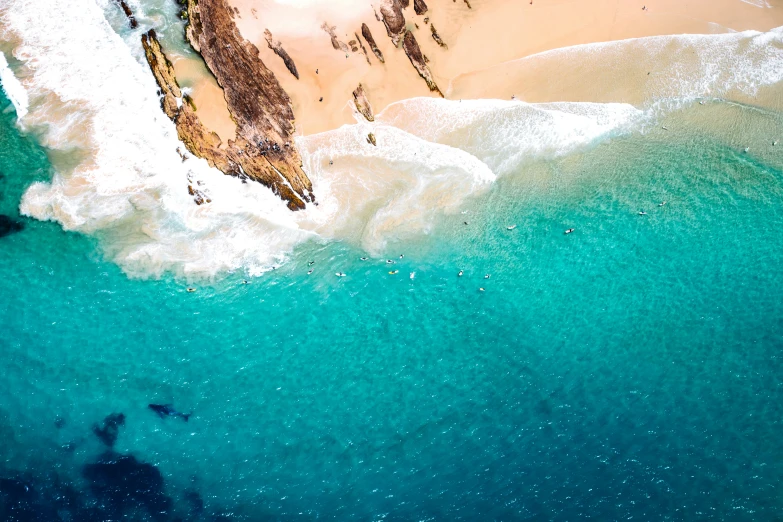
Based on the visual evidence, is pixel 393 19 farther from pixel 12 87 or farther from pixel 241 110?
pixel 12 87

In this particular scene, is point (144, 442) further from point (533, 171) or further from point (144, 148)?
point (533, 171)

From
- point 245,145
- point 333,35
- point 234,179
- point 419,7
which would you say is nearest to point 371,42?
point 333,35

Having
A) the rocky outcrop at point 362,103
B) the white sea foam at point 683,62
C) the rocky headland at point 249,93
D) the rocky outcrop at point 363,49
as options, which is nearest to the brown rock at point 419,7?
the rocky headland at point 249,93

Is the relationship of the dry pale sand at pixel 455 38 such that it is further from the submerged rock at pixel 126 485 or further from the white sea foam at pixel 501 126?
the submerged rock at pixel 126 485

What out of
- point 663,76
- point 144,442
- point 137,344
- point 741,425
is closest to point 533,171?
point 663,76

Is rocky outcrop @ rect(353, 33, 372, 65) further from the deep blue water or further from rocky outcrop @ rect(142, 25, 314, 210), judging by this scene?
the deep blue water

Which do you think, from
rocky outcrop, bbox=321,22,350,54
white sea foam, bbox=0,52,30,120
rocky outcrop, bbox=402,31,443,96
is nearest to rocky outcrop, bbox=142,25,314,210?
rocky outcrop, bbox=321,22,350,54
